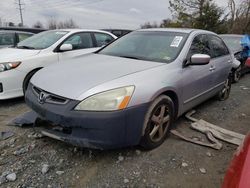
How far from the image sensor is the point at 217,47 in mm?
4879

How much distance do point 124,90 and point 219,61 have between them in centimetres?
276

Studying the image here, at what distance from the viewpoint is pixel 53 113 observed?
2.65 metres

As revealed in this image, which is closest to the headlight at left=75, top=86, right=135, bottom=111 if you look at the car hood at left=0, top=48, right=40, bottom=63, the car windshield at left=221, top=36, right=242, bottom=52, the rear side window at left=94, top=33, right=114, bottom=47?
the car hood at left=0, top=48, right=40, bottom=63

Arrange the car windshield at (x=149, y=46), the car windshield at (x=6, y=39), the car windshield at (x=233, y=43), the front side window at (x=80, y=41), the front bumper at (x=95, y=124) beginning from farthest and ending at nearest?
the car windshield at (x=233, y=43) < the car windshield at (x=6, y=39) < the front side window at (x=80, y=41) < the car windshield at (x=149, y=46) < the front bumper at (x=95, y=124)

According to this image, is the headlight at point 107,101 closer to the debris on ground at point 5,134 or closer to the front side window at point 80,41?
the debris on ground at point 5,134

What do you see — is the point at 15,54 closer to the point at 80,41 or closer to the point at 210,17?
the point at 80,41

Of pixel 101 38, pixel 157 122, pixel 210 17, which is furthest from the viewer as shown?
pixel 210 17

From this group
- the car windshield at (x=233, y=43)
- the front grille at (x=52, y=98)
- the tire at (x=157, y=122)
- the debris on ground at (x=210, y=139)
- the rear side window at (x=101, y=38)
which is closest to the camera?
the front grille at (x=52, y=98)

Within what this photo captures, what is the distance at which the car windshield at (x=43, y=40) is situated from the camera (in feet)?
17.6

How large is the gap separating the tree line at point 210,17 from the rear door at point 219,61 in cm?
1728

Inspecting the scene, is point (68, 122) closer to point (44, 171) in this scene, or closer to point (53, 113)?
point (53, 113)

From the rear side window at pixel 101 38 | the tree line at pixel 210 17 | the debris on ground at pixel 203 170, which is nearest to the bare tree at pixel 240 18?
the tree line at pixel 210 17

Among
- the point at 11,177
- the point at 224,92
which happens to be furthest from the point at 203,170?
the point at 224,92

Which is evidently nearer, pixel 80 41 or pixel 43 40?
pixel 43 40
